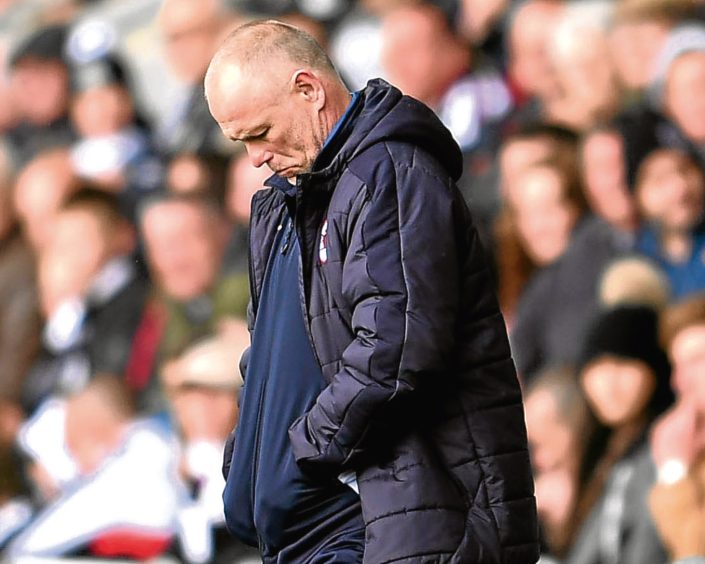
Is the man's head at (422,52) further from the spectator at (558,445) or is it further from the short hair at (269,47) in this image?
the short hair at (269,47)

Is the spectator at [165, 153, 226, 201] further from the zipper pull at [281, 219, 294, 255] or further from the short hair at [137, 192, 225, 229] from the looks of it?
the zipper pull at [281, 219, 294, 255]

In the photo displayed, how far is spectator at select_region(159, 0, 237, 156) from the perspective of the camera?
7289 mm

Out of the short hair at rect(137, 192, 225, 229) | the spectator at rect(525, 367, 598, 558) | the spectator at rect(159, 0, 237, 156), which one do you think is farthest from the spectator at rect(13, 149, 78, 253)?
the spectator at rect(525, 367, 598, 558)

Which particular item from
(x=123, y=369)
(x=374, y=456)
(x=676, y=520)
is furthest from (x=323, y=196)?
(x=123, y=369)

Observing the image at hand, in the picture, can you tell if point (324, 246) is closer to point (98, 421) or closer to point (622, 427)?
point (622, 427)

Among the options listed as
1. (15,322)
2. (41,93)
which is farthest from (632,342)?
(41,93)

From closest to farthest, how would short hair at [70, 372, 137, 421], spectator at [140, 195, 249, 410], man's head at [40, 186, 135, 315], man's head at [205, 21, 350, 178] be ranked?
man's head at [205, 21, 350, 178], spectator at [140, 195, 249, 410], short hair at [70, 372, 137, 421], man's head at [40, 186, 135, 315]

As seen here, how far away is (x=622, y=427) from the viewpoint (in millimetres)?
5746

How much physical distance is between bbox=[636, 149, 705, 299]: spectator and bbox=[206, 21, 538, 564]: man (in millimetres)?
2945

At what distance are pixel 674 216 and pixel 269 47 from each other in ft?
10.4

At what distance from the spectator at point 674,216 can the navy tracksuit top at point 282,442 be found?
3.00 m

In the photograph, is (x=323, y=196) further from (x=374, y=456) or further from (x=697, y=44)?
(x=697, y=44)

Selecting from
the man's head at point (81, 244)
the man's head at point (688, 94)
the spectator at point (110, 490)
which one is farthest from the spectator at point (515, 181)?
the man's head at point (81, 244)

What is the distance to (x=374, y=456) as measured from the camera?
269 cm
